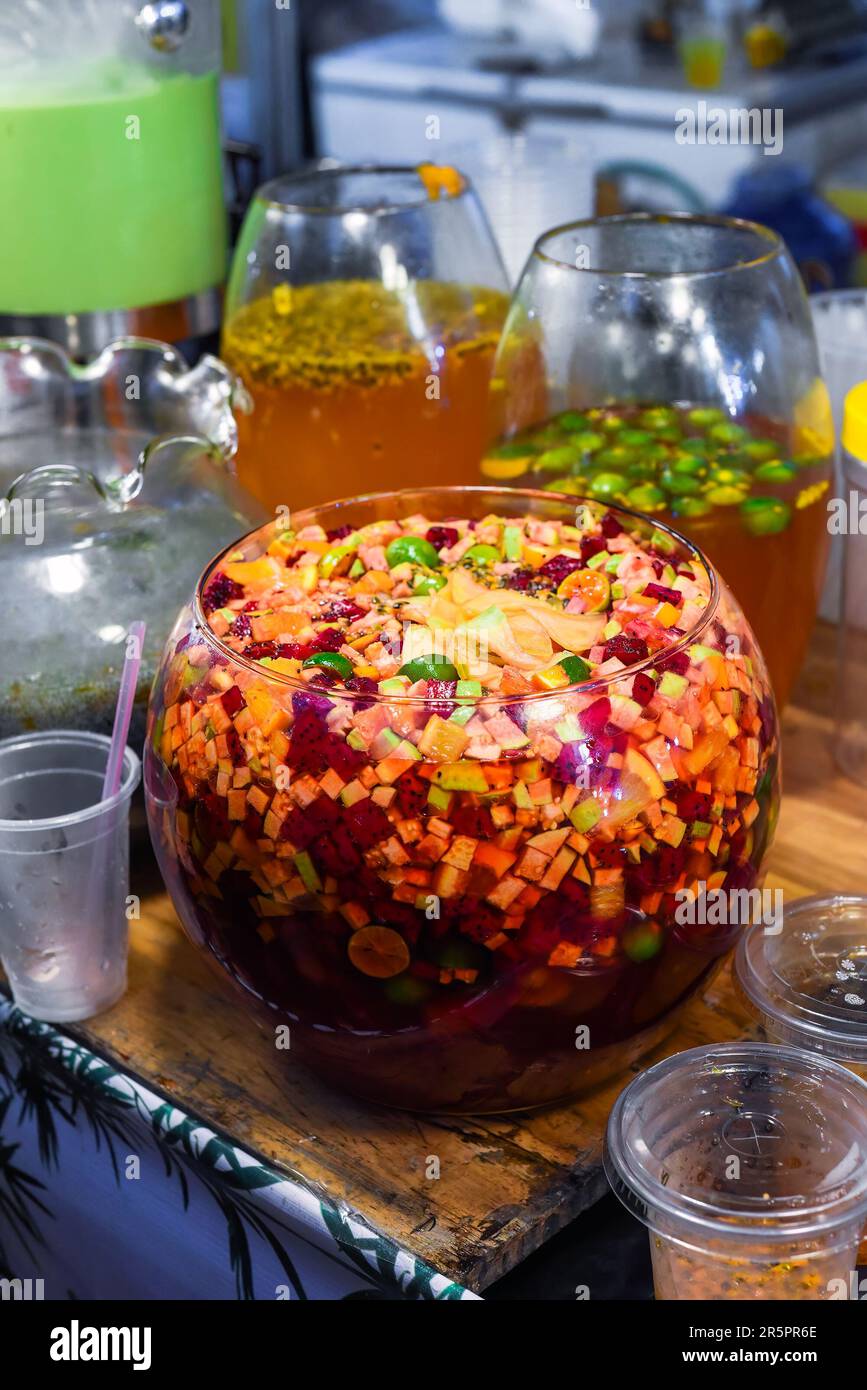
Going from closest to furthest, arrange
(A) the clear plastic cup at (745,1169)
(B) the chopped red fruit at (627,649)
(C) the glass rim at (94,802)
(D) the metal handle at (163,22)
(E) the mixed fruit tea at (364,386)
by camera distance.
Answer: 1. (A) the clear plastic cup at (745,1169)
2. (B) the chopped red fruit at (627,649)
3. (C) the glass rim at (94,802)
4. (E) the mixed fruit tea at (364,386)
5. (D) the metal handle at (163,22)

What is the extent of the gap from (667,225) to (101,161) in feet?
1.49

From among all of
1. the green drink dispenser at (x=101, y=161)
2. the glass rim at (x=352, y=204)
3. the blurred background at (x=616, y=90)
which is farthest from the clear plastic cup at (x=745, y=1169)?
the blurred background at (x=616, y=90)

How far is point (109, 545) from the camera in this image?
978mm

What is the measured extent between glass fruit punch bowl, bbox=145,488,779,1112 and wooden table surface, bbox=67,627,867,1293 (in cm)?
2

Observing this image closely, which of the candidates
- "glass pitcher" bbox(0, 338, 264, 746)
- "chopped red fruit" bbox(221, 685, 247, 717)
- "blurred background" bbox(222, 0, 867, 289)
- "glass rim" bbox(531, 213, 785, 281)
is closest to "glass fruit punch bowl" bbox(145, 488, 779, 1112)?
"chopped red fruit" bbox(221, 685, 247, 717)

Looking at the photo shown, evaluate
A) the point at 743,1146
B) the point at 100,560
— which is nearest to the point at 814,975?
the point at 743,1146

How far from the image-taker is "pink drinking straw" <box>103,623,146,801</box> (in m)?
0.85

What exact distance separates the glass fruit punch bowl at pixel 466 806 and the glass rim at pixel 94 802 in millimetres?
50

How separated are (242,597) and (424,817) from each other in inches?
8.3

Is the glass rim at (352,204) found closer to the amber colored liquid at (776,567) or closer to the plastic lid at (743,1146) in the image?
the amber colored liquid at (776,567)

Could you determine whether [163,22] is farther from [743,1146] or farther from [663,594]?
[743,1146]

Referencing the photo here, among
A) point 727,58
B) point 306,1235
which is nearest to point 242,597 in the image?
point 306,1235

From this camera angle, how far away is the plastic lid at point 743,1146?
629 mm

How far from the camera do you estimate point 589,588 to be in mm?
808
